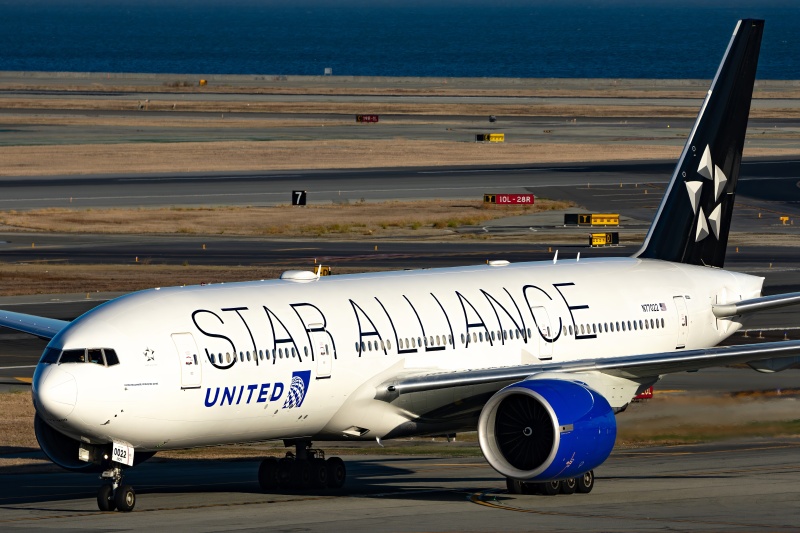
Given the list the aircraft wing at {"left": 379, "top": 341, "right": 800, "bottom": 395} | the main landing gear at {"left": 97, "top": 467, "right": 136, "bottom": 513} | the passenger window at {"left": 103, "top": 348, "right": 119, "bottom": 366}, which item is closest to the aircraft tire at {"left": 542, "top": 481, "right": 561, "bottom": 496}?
the aircraft wing at {"left": 379, "top": 341, "right": 800, "bottom": 395}

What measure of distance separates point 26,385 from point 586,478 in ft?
84.5

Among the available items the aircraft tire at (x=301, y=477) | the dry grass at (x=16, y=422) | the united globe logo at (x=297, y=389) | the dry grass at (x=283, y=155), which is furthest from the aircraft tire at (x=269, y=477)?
the dry grass at (x=283, y=155)

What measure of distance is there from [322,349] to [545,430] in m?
5.70

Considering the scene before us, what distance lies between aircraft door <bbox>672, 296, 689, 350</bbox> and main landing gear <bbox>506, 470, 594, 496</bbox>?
843 centimetres

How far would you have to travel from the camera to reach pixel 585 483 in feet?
123

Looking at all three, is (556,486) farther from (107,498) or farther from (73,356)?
(73,356)

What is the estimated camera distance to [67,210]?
110125mm

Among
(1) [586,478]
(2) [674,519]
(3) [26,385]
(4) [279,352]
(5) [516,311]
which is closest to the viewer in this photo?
(2) [674,519]

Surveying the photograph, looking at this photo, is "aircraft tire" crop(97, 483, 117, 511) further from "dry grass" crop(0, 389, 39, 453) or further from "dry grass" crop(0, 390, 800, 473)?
"dry grass" crop(0, 389, 39, 453)

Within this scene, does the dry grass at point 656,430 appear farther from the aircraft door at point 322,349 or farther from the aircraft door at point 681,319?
the aircraft door at point 322,349

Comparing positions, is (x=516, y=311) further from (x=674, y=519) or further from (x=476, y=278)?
(x=674, y=519)

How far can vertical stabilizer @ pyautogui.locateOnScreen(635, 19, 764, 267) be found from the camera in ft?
154

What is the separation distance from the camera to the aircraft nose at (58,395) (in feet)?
105

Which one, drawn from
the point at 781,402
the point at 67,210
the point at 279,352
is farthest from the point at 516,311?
the point at 67,210
